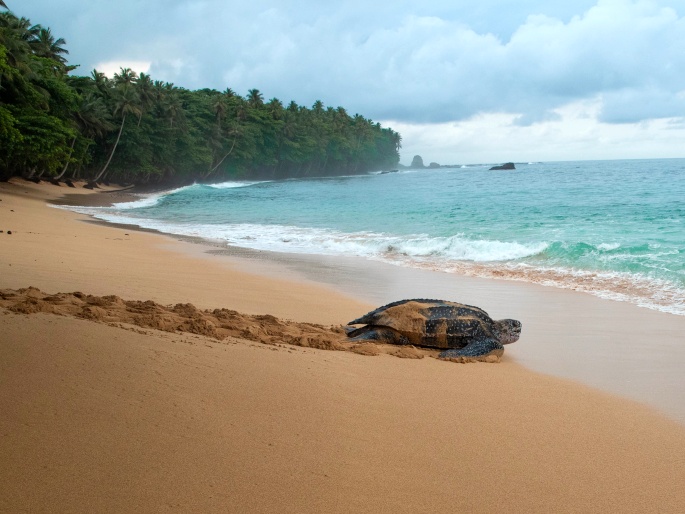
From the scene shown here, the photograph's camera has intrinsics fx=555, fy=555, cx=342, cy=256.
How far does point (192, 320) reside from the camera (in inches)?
200

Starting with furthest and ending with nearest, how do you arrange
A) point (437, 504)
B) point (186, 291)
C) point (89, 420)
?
point (186, 291) < point (89, 420) < point (437, 504)

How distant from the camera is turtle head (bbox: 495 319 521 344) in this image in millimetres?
5828

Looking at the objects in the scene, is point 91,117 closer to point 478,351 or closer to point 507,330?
point 507,330

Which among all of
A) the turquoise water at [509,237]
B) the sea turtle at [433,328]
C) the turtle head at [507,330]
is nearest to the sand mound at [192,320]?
the sea turtle at [433,328]

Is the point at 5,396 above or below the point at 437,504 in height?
above

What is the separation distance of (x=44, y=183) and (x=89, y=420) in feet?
148

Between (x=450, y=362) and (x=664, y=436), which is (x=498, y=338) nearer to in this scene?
(x=450, y=362)

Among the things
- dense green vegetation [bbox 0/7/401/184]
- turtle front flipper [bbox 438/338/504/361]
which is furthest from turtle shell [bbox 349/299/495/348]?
dense green vegetation [bbox 0/7/401/184]

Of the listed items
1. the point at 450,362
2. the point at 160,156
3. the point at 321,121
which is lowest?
the point at 450,362

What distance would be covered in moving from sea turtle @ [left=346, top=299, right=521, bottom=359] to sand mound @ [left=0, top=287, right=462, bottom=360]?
0.14 metres

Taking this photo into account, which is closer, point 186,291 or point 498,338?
point 498,338

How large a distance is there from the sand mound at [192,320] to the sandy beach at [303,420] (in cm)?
3

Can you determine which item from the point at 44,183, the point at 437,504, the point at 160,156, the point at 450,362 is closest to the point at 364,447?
the point at 437,504

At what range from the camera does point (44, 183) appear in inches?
1650
